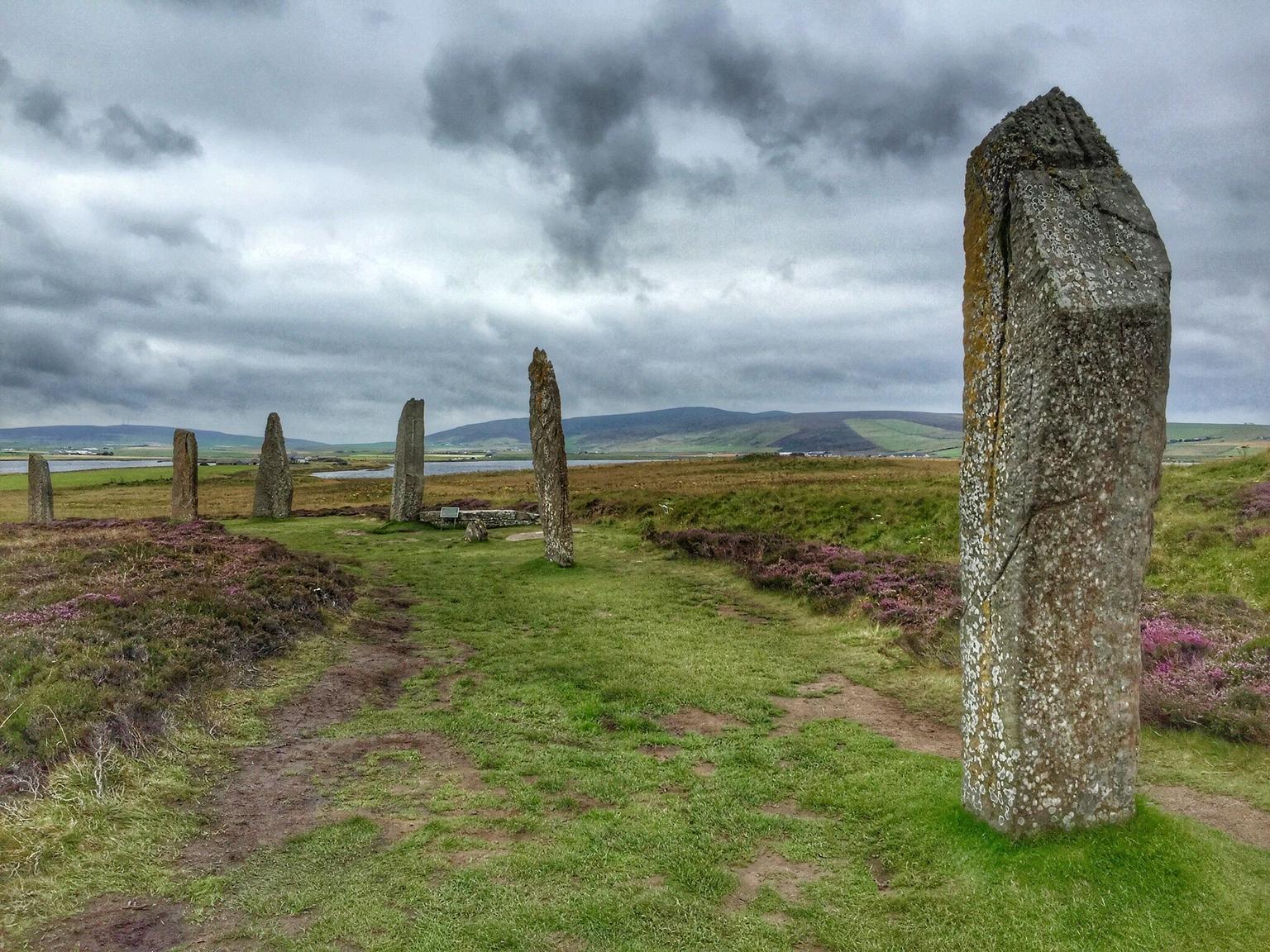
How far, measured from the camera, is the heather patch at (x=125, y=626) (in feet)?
25.2

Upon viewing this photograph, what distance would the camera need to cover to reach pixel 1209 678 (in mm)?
9789

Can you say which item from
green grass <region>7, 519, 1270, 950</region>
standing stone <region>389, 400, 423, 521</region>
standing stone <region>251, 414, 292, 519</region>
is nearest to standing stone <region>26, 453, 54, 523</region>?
standing stone <region>251, 414, 292, 519</region>

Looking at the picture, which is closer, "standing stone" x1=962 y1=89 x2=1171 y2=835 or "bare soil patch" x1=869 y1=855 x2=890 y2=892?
"standing stone" x1=962 y1=89 x2=1171 y2=835

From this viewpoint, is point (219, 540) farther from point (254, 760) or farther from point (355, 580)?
point (254, 760)

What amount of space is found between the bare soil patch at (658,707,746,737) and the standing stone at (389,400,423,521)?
76.9 feet

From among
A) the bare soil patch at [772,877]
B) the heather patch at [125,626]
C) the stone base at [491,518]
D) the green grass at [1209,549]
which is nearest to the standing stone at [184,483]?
the stone base at [491,518]

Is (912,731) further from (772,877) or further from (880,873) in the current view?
(772,877)

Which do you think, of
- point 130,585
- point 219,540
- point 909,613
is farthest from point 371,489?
point 909,613

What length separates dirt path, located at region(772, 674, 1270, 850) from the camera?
6.62 metres

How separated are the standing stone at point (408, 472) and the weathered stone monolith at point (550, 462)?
37.4 ft

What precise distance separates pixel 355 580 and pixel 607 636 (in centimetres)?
799

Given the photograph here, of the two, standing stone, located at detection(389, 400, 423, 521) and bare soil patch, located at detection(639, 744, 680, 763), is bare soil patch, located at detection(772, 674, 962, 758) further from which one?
standing stone, located at detection(389, 400, 423, 521)

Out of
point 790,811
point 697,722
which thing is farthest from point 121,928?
point 697,722

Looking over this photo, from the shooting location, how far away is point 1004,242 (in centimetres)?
584
